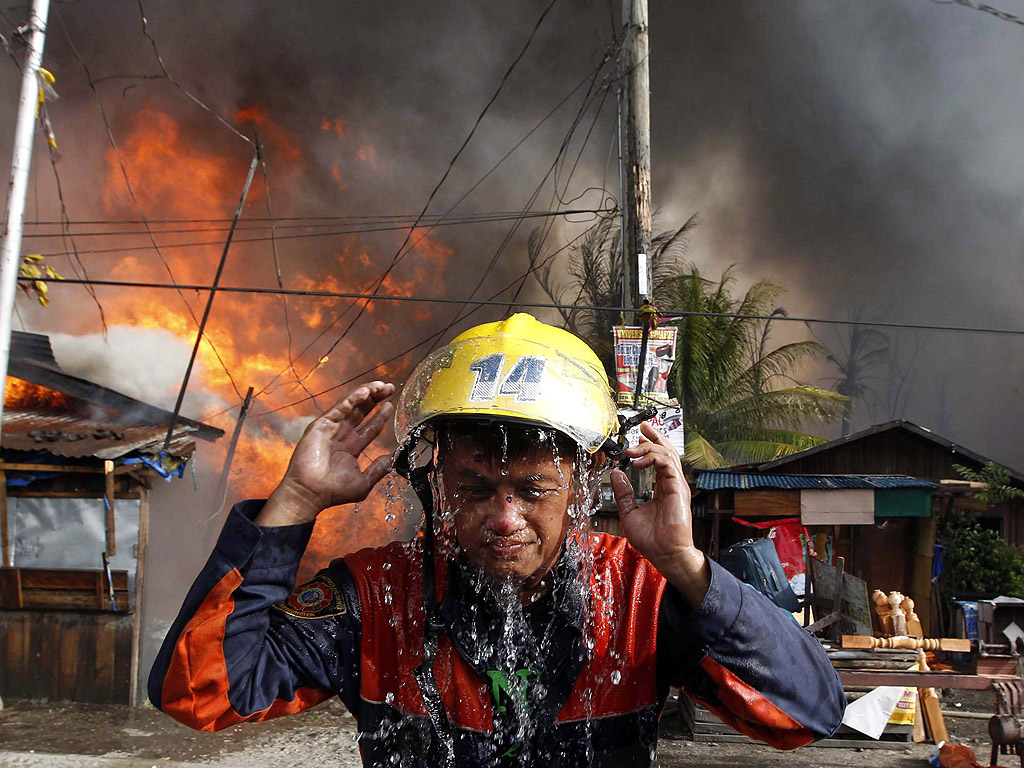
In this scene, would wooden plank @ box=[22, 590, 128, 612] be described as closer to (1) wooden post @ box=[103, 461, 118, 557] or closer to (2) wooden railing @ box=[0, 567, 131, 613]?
(2) wooden railing @ box=[0, 567, 131, 613]

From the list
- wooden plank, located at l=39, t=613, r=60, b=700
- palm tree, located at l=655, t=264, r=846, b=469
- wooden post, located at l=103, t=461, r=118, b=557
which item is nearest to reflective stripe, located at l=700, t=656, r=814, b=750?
wooden post, located at l=103, t=461, r=118, b=557

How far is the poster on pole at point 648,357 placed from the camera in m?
8.70

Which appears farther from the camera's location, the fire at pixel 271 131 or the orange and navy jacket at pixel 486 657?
the fire at pixel 271 131

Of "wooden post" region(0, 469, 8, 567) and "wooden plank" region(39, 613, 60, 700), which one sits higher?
"wooden post" region(0, 469, 8, 567)

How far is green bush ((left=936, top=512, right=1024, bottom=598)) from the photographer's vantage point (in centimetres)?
1337

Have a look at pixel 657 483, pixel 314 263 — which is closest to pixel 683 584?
pixel 657 483

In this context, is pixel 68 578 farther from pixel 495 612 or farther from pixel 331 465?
pixel 495 612

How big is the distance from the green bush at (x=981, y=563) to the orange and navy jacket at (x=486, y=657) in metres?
14.0

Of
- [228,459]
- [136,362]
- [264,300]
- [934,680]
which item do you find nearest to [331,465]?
[934,680]

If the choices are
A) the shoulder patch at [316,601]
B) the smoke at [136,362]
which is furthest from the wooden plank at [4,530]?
the shoulder patch at [316,601]

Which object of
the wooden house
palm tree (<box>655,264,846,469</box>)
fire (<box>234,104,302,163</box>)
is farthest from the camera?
fire (<box>234,104,302,163</box>)

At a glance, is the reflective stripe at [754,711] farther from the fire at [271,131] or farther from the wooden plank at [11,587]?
the fire at [271,131]

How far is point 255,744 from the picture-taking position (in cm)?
866

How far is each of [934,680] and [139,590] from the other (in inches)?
375
